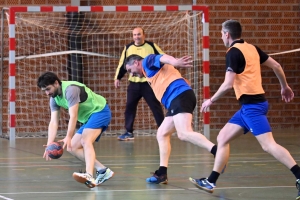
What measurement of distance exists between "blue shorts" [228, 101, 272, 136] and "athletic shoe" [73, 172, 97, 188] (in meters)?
1.76

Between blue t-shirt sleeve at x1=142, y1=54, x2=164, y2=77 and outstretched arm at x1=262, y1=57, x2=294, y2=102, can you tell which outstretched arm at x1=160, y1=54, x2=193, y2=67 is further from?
outstretched arm at x1=262, y1=57, x2=294, y2=102

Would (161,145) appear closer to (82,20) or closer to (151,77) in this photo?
(151,77)

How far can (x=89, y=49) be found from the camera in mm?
15898

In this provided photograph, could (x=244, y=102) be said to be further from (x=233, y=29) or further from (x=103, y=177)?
(x=103, y=177)

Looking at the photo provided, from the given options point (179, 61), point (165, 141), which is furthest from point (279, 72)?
point (165, 141)

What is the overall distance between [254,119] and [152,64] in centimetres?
153

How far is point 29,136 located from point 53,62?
1.95 m

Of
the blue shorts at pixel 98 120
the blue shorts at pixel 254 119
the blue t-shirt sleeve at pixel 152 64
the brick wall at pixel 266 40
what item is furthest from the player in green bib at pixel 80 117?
the brick wall at pixel 266 40

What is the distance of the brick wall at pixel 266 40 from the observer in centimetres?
1633

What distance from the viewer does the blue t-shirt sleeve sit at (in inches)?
307

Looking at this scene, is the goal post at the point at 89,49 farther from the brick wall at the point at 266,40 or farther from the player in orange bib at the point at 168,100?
the player in orange bib at the point at 168,100

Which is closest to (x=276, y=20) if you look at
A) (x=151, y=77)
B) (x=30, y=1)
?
(x=30, y=1)

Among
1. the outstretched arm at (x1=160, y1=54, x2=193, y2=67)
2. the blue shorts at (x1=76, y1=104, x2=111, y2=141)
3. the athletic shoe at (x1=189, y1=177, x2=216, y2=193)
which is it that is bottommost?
the athletic shoe at (x1=189, y1=177, x2=216, y2=193)


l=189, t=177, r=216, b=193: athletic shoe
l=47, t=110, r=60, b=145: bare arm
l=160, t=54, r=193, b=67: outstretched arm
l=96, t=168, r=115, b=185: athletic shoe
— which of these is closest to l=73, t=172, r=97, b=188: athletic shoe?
l=96, t=168, r=115, b=185: athletic shoe
